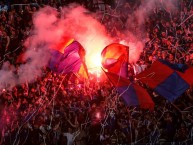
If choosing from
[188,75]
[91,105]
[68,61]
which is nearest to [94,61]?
[68,61]

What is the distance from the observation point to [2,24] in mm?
6934

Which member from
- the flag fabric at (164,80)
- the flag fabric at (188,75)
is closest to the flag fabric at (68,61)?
the flag fabric at (164,80)

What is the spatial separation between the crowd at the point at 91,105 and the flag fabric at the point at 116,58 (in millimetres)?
282

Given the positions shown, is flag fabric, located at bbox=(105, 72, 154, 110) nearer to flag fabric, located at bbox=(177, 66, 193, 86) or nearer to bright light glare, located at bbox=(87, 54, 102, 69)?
flag fabric, located at bbox=(177, 66, 193, 86)

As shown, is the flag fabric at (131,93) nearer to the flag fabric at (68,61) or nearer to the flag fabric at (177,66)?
the flag fabric at (177,66)

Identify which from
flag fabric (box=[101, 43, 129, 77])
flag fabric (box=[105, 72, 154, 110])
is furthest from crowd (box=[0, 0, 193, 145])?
flag fabric (box=[101, 43, 129, 77])

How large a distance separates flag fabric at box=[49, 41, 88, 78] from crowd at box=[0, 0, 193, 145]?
0.55ft

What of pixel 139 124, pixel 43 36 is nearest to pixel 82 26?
pixel 43 36

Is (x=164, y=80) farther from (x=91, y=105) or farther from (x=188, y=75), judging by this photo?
(x=91, y=105)

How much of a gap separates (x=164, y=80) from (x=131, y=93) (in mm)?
671

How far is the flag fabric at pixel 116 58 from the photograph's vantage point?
244 inches

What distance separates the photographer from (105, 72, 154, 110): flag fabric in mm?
5574

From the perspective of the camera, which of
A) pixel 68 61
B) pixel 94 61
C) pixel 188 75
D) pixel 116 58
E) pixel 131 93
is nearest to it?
pixel 131 93

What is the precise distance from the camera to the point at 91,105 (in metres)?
5.70
